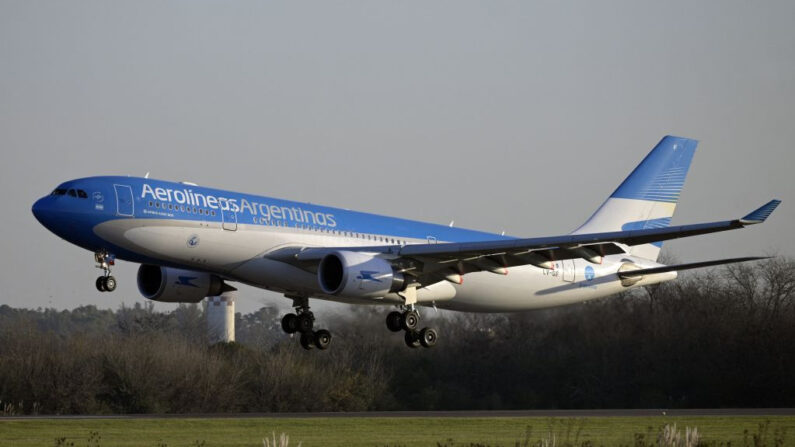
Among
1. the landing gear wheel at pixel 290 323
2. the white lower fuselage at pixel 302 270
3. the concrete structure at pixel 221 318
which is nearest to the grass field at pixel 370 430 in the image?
the landing gear wheel at pixel 290 323

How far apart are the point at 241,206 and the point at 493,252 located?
25.3 ft

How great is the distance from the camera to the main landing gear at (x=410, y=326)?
3956 centimetres

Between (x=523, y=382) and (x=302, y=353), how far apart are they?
12.3m

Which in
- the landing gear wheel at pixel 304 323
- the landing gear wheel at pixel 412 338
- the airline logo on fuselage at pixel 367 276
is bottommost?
the landing gear wheel at pixel 412 338

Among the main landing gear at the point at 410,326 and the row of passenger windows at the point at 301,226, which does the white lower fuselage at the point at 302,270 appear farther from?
the main landing gear at the point at 410,326

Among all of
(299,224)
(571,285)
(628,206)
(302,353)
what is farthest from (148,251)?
(302,353)

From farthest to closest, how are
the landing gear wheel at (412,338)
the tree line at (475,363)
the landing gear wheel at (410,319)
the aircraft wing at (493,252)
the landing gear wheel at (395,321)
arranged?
1. the tree line at (475,363)
2. the landing gear wheel at (412,338)
3. the landing gear wheel at (395,321)
4. the landing gear wheel at (410,319)
5. the aircraft wing at (493,252)

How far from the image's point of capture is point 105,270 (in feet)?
116

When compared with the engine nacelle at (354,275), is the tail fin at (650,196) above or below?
above

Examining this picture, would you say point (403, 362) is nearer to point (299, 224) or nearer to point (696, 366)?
point (696, 366)

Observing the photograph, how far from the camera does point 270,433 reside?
114 feet

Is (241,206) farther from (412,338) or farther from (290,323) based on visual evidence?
(412,338)

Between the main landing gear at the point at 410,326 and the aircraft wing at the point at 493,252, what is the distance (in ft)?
3.82

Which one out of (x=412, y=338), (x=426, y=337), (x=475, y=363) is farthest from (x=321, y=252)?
(x=475, y=363)
